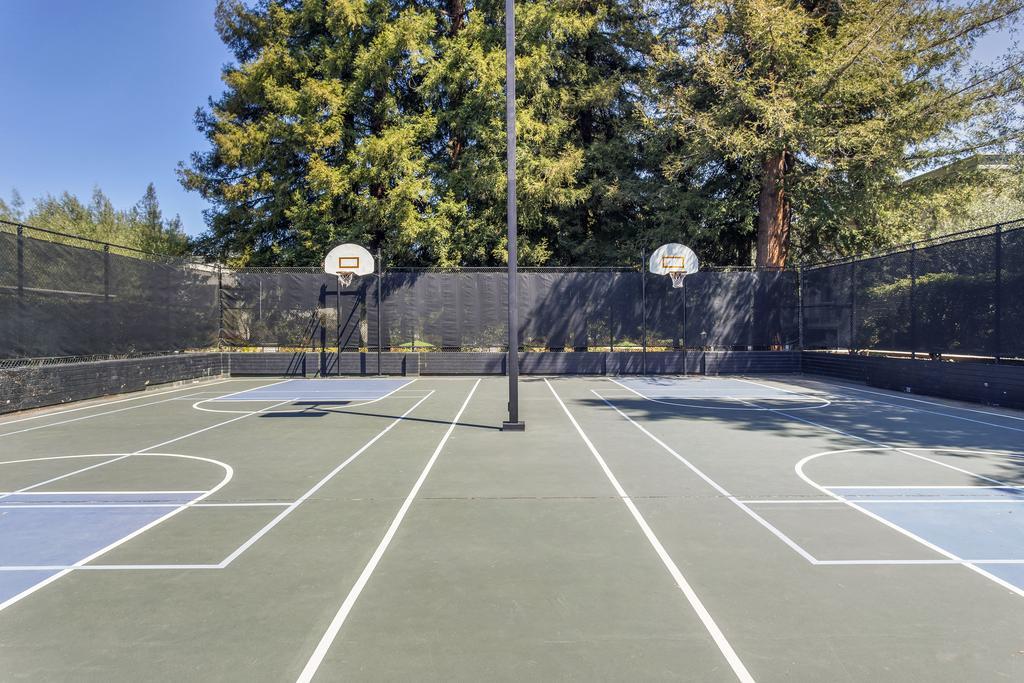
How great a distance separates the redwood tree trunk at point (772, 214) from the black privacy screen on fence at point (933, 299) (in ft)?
9.91

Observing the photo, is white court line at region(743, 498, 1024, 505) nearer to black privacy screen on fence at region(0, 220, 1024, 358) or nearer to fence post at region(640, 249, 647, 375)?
black privacy screen on fence at region(0, 220, 1024, 358)

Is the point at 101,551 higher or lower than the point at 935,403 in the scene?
lower

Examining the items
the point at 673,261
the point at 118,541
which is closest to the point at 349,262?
the point at 673,261

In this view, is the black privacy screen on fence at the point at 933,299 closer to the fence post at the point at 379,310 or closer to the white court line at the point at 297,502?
the white court line at the point at 297,502

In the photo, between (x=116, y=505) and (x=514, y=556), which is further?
(x=116, y=505)

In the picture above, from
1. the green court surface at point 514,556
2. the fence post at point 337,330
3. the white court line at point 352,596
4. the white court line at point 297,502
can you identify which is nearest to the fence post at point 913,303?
the green court surface at point 514,556

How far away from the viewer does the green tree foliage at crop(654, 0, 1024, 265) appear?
57.3ft

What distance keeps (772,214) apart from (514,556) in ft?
64.6

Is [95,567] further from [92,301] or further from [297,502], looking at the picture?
[92,301]

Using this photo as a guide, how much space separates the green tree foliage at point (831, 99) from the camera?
17453 millimetres

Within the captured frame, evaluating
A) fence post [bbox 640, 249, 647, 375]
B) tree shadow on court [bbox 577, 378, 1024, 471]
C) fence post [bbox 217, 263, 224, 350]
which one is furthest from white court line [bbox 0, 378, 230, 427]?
fence post [bbox 640, 249, 647, 375]

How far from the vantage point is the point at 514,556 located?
421cm

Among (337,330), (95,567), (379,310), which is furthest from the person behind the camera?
(337,330)

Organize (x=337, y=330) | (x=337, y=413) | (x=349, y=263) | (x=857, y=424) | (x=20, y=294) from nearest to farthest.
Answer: (x=857, y=424)
(x=20, y=294)
(x=337, y=413)
(x=349, y=263)
(x=337, y=330)
